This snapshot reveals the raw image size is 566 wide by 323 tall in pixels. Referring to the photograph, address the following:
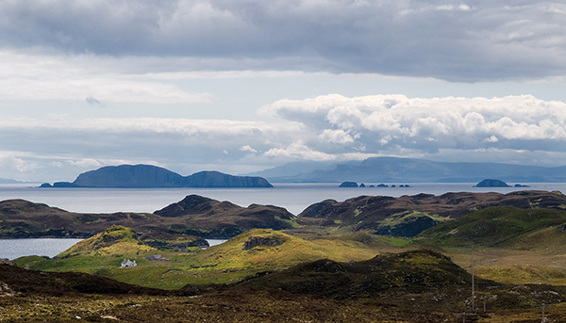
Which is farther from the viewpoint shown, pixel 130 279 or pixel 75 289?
pixel 130 279

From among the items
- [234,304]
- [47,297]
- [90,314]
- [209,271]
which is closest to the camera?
[90,314]

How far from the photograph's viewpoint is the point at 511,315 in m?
90.7

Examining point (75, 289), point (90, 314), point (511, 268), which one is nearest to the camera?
point (90, 314)

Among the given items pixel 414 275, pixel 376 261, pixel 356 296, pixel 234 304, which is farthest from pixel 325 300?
pixel 376 261

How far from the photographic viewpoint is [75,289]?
3605 inches

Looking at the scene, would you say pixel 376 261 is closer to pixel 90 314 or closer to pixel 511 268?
pixel 511 268

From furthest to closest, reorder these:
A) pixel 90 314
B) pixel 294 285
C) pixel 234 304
Result: pixel 294 285, pixel 234 304, pixel 90 314

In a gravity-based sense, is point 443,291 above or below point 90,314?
below

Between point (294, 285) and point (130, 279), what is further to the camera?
point (130, 279)

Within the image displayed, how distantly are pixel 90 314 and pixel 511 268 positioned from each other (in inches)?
5258

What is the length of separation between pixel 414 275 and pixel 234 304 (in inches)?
3003

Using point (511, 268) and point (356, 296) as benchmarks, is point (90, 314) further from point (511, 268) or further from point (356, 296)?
point (511, 268)

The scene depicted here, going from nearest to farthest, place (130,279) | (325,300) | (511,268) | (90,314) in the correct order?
(90,314) → (325,300) → (511,268) → (130,279)

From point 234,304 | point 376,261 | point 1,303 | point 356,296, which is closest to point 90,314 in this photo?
point 1,303
